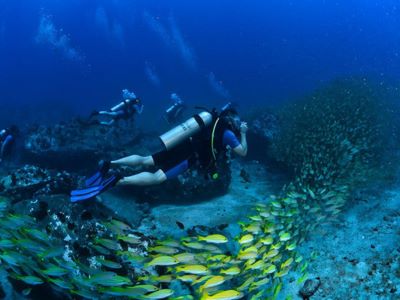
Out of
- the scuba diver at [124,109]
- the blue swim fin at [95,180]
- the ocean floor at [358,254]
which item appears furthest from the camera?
the scuba diver at [124,109]

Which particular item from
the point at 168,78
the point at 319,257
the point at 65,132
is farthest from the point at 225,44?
the point at 319,257

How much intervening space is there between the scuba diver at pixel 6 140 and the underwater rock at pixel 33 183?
10.8ft

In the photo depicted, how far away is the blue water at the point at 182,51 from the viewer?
45531 millimetres

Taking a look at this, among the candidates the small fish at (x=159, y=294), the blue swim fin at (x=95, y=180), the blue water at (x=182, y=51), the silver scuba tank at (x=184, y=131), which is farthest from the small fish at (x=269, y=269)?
the blue water at (x=182, y=51)

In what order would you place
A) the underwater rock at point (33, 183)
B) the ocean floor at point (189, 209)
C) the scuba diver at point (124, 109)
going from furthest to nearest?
the scuba diver at point (124, 109) → the underwater rock at point (33, 183) → the ocean floor at point (189, 209)

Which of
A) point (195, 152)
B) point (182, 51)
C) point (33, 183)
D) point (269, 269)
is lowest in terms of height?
point (269, 269)

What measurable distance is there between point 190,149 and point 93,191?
2279mm

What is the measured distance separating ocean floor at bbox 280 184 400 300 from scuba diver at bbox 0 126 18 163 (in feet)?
36.2

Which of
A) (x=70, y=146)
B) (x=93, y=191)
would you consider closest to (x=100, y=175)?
(x=93, y=191)

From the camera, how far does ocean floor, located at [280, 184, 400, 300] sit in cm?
583

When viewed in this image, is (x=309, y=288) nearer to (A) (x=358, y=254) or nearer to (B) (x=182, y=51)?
(A) (x=358, y=254)

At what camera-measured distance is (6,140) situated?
40.9 ft

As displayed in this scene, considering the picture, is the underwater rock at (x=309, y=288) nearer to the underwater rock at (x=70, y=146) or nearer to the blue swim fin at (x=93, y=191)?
the blue swim fin at (x=93, y=191)

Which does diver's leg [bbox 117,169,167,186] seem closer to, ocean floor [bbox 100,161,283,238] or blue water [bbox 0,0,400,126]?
ocean floor [bbox 100,161,283,238]
